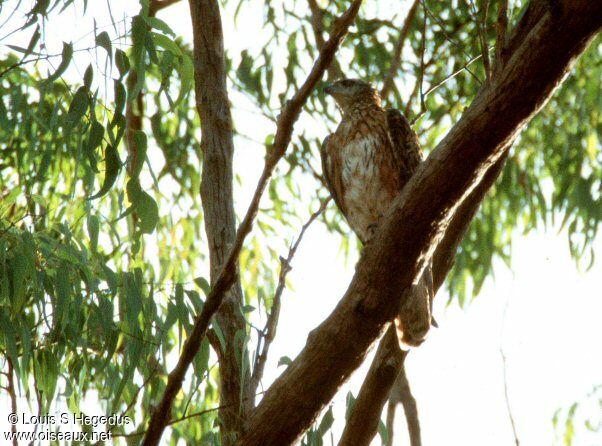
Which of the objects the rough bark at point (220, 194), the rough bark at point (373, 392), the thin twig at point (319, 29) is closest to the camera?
the rough bark at point (373, 392)

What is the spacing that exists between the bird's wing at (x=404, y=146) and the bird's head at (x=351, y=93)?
42 centimetres

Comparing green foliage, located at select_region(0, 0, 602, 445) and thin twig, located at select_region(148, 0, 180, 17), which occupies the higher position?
thin twig, located at select_region(148, 0, 180, 17)

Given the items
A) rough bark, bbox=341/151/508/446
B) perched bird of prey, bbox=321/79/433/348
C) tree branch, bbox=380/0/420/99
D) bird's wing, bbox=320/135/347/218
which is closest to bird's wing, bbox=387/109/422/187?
perched bird of prey, bbox=321/79/433/348

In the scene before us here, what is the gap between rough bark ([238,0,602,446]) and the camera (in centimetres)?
179

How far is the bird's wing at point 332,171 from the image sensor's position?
148 inches

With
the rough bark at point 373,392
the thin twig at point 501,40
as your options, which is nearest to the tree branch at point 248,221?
the thin twig at point 501,40

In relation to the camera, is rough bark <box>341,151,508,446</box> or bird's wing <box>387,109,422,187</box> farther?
bird's wing <box>387,109,422,187</box>

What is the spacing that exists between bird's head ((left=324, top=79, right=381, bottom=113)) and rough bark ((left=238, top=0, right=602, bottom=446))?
74.4 inches

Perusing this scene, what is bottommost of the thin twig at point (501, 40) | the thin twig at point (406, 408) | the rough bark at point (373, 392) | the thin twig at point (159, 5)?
the rough bark at point (373, 392)

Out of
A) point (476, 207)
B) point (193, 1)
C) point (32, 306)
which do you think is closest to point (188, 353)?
point (476, 207)

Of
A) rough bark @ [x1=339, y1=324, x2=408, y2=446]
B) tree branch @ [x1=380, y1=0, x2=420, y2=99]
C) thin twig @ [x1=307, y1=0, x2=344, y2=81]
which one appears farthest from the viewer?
thin twig @ [x1=307, y1=0, x2=344, y2=81]

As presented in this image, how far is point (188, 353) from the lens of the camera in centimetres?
196

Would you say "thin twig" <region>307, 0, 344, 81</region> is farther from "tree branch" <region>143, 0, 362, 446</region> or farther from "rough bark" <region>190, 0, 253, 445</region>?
"tree branch" <region>143, 0, 362, 446</region>

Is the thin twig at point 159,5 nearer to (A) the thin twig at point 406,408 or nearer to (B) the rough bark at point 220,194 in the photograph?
(B) the rough bark at point 220,194
